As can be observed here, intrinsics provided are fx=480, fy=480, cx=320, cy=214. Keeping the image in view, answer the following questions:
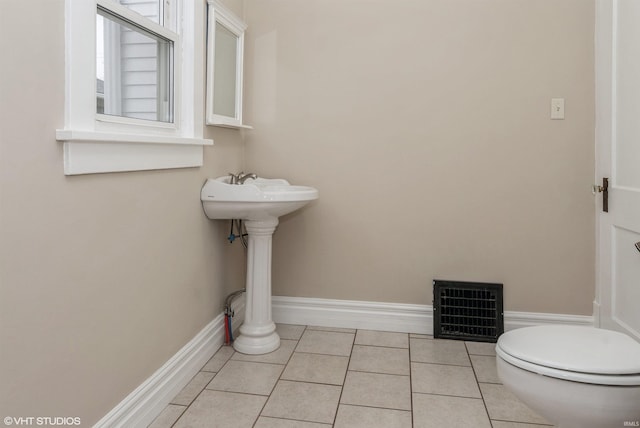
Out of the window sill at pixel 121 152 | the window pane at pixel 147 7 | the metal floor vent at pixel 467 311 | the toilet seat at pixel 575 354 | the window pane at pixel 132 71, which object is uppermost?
the window pane at pixel 147 7

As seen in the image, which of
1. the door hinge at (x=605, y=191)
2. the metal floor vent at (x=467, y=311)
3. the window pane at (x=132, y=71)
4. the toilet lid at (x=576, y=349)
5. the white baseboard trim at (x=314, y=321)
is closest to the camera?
the toilet lid at (x=576, y=349)

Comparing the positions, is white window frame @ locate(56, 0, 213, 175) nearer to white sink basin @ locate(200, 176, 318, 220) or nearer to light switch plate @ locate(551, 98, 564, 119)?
white sink basin @ locate(200, 176, 318, 220)

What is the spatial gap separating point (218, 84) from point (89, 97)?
1080 mm

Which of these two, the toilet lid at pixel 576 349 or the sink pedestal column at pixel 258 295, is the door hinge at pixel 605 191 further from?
the sink pedestal column at pixel 258 295

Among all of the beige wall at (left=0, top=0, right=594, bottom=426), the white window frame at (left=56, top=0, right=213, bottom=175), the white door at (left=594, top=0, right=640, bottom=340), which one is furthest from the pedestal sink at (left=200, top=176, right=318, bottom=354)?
the white door at (left=594, top=0, right=640, bottom=340)

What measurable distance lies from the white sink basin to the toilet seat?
1.17 meters

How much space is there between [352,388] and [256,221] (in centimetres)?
95

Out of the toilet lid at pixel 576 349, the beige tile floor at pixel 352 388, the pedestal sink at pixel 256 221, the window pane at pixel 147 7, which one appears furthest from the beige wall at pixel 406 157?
the toilet lid at pixel 576 349

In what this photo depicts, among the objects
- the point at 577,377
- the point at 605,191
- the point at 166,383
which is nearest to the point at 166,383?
the point at 166,383

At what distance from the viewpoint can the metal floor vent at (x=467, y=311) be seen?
106 inches

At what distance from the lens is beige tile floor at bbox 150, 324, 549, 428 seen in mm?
1865

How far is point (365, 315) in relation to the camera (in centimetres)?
288

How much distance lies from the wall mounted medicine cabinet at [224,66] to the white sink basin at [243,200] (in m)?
0.34

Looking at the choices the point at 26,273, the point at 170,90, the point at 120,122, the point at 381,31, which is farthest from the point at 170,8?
the point at 26,273
